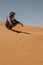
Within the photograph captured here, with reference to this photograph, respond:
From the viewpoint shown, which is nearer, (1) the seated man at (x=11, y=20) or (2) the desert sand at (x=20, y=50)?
(2) the desert sand at (x=20, y=50)

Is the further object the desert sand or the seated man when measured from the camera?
the seated man

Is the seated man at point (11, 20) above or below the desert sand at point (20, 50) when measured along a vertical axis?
above

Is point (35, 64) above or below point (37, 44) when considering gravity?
below

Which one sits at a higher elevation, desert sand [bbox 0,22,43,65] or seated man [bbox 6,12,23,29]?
seated man [bbox 6,12,23,29]

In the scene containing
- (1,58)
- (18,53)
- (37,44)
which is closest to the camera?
A: (1,58)

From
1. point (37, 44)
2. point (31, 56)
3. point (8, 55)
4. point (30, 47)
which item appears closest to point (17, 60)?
point (8, 55)

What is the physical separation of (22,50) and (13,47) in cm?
39

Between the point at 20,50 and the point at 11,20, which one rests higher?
the point at 11,20

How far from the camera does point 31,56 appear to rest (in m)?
8.79

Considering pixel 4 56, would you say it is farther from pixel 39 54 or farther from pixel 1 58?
pixel 39 54

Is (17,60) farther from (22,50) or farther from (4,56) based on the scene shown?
(22,50)

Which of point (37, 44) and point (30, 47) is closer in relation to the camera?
point (30, 47)

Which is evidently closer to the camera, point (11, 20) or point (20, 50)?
point (20, 50)

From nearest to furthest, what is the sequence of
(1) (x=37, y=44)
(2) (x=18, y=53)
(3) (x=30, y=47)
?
(2) (x=18, y=53)
(3) (x=30, y=47)
(1) (x=37, y=44)
